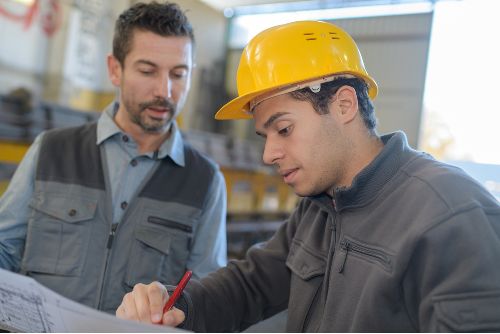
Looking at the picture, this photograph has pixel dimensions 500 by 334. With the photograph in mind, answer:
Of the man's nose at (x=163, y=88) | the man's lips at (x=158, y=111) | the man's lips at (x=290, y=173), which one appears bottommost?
the man's lips at (x=290, y=173)

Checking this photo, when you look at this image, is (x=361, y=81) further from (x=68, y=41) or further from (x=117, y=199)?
(x=68, y=41)

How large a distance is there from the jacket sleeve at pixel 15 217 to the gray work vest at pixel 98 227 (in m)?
0.04

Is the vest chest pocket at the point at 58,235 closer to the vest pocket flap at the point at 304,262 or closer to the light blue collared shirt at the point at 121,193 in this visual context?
the light blue collared shirt at the point at 121,193

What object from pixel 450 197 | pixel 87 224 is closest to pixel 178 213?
pixel 87 224

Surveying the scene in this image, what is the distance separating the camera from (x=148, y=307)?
3.24 ft

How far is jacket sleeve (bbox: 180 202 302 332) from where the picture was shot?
1.19 metres

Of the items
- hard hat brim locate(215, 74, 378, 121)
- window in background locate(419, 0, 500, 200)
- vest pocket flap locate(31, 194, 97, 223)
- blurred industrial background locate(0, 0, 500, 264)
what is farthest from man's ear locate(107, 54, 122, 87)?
window in background locate(419, 0, 500, 200)

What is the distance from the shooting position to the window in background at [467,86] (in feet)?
4.42

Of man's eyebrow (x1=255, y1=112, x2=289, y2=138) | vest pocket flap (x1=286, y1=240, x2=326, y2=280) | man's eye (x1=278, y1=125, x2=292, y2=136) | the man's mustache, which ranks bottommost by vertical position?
vest pocket flap (x1=286, y1=240, x2=326, y2=280)

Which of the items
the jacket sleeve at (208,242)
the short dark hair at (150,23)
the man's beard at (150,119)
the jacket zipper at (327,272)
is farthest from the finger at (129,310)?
the short dark hair at (150,23)

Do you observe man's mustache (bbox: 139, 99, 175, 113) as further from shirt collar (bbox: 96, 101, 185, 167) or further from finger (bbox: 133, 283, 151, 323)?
→ finger (bbox: 133, 283, 151, 323)

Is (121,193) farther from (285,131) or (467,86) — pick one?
(467,86)

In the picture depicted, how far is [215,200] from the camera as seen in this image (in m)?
1.71

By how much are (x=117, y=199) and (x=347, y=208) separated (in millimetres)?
827
